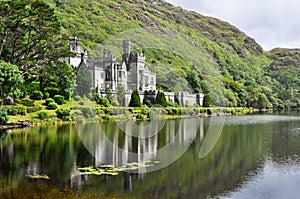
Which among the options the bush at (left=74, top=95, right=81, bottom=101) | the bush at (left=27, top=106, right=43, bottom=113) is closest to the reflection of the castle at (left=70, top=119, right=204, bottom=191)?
the bush at (left=27, top=106, right=43, bottom=113)

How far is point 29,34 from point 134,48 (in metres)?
81.1

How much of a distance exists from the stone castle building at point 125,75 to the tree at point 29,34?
1514 centimetres

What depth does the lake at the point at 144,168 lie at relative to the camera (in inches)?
531

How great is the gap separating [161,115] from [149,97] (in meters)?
8.84

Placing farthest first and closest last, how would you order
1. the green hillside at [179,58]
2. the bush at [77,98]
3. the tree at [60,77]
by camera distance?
the green hillside at [179,58] < the bush at [77,98] < the tree at [60,77]

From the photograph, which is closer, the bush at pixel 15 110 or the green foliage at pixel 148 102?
the bush at pixel 15 110

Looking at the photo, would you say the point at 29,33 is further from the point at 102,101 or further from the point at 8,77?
the point at 102,101

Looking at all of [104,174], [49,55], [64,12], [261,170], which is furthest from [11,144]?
[64,12]

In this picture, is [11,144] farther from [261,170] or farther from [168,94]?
[168,94]

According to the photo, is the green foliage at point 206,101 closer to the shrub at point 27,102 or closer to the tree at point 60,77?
the tree at point 60,77

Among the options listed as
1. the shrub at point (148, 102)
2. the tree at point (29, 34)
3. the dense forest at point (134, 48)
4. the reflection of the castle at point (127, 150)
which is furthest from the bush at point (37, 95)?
the shrub at point (148, 102)

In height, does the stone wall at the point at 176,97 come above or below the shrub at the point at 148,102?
above

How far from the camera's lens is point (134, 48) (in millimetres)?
121500

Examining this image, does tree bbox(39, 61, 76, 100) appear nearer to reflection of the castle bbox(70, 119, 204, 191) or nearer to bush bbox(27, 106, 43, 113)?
bush bbox(27, 106, 43, 113)
